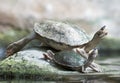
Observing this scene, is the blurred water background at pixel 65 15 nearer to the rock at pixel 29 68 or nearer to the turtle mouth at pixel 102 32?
the turtle mouth at pixel 102 32

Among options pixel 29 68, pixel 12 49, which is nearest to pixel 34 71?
pixel 29 68

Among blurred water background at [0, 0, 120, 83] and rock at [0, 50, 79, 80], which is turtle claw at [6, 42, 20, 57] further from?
blurred water background at [0, 0, 120, 83]

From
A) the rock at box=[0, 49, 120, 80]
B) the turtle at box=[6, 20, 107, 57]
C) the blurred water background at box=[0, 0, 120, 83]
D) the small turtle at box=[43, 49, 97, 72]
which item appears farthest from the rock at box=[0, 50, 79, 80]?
the blurred water background at box=[0, 0, 120, 83]

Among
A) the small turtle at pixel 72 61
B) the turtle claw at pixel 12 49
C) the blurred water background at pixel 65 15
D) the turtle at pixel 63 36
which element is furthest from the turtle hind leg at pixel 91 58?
the blurred water background at pixel 65 15

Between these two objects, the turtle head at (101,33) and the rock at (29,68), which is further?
the turtle head at (101,33)

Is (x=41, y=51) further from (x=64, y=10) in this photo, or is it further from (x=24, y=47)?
(x=64, y=10)

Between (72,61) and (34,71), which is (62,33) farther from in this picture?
(34,71)
